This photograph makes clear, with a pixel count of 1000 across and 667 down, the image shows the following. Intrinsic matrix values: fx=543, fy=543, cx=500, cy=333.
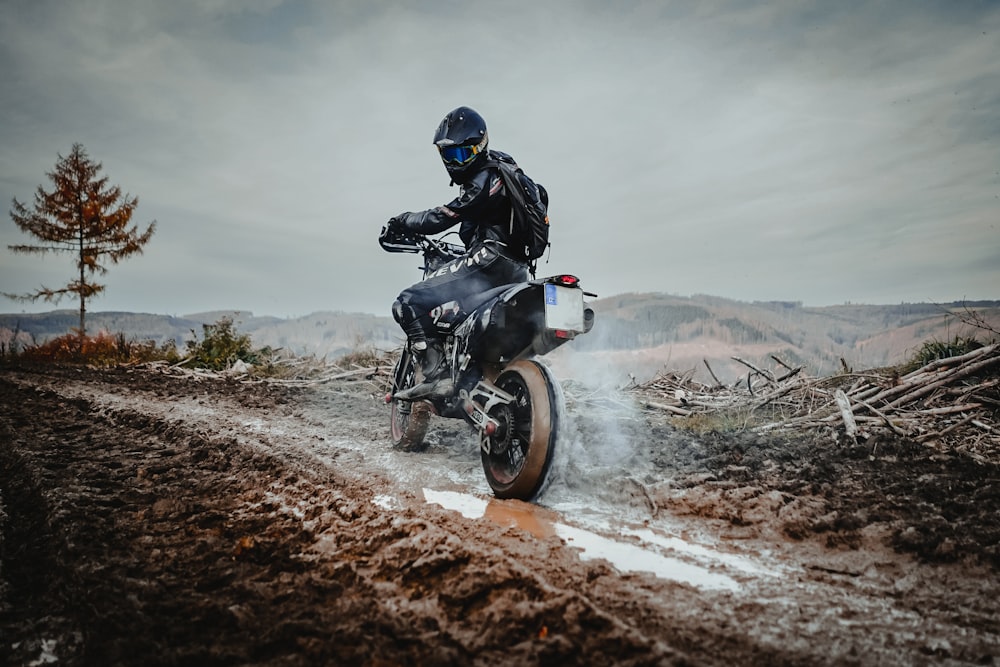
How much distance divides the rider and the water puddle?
1.08 m

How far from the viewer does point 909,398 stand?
470 centimetres

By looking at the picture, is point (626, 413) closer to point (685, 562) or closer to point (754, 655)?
point (685, 562)

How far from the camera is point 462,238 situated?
4473mm

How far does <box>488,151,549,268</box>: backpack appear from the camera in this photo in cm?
392

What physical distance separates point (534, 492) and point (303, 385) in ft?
24.0

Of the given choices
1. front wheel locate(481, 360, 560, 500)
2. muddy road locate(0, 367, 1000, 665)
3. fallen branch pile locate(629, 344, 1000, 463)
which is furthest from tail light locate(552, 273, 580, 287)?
fallen branch pile locate(629, 344, 1000, 463)

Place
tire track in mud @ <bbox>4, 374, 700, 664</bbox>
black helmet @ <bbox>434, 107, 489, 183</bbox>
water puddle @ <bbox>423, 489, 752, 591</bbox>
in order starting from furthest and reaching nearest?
black helmet @ <bbox>434, 107, 489, 183</bbox>
water puddle @ <bbox>423, 489, 752, 591</bbox>
tire track in mud @ <bbox>4, 374, 700, 664</bbox>

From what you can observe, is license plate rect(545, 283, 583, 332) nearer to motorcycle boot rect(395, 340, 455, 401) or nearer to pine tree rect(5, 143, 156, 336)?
motorcycle boot rect(395, 340, 455, 401)

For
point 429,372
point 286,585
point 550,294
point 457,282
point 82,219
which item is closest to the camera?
point 286,585

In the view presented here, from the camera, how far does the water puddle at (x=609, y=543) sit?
2.25 meters

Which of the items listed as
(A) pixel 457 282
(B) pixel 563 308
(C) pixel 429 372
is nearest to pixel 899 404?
(B) pixel 563 308

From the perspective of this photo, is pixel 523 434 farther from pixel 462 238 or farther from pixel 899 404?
pixel 899 404

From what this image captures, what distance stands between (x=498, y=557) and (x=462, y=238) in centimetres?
284

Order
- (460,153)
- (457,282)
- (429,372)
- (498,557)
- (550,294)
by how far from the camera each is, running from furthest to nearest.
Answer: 1. (429,372)
2. (457,282)
3. (460,153)
4. (550,294)
5. (498,557)
